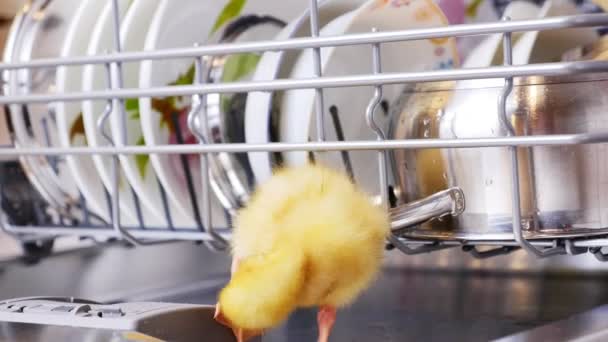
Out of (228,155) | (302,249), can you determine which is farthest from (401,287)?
(302,249)

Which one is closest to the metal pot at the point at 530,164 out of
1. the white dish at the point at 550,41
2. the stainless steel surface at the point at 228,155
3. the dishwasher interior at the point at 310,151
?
the dishwasher interior at the point at 310,151

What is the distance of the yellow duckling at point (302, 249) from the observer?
1.42ft

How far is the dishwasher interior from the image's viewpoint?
1.84 feet

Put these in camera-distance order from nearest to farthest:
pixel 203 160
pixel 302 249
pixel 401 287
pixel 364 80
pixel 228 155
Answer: pixel 302 249
pixel 364 80
pixel 203 160
pixel 228 155
pixel 401 287

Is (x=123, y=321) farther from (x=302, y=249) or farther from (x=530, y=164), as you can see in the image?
(x=530, y=164)

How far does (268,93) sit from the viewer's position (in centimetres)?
75

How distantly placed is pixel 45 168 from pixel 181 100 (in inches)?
7.2

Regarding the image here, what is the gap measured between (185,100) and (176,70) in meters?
0.03

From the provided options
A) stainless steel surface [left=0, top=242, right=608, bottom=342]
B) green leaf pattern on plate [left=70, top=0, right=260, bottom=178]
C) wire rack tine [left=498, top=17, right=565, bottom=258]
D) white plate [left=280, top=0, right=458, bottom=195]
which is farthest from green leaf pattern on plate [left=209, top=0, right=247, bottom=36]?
wire rack tine [left=498, top=17, right=565, bottom=258]

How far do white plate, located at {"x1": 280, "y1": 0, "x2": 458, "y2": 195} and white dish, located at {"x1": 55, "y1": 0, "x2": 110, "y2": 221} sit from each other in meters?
0.20

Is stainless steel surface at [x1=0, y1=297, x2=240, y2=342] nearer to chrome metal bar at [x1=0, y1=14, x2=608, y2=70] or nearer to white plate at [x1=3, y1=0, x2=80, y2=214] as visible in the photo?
chrome metal bar at [x1=0, y1=14, x2=608, y2=70]

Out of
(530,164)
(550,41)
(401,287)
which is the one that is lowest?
(401,287)

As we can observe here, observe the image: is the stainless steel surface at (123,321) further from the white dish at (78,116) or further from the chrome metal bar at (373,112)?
the white dish at (78,116)

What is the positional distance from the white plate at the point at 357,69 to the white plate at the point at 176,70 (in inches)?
3.9
